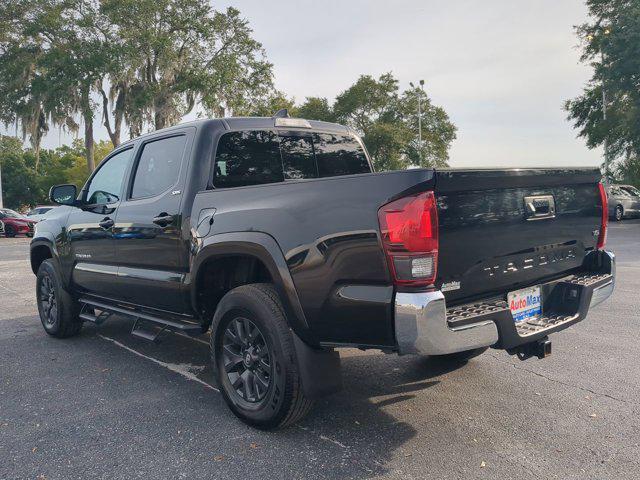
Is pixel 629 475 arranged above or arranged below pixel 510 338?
below

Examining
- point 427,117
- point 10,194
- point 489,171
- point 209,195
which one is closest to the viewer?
point 489,171

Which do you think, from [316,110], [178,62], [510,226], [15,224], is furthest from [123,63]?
[510,226]

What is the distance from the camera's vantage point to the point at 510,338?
2.95m

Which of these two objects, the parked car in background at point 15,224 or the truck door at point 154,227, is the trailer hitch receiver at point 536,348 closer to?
the truck door at point 154,227

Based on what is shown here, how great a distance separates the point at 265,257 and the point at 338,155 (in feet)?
5.85

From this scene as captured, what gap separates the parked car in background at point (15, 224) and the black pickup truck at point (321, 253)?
24.3 m

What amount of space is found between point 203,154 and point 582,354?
366 cm

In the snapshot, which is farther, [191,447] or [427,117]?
[427,117]

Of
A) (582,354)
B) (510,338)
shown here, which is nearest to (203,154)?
(510,338)

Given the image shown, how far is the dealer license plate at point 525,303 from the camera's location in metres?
3.17

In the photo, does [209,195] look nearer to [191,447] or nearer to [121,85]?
[191,447]

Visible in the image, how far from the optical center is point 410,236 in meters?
2.62

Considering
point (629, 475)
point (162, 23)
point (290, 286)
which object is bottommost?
point (629, 475)

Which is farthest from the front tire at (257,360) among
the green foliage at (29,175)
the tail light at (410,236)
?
the green foliage at (29,175)
